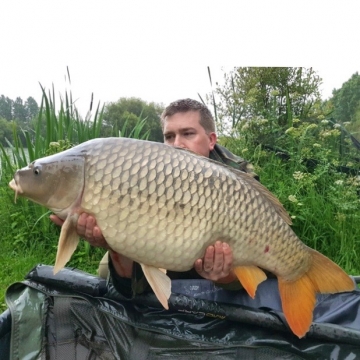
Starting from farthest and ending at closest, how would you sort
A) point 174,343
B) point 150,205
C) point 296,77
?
1. point 296,77
2. point 174,343
3. point 150,205

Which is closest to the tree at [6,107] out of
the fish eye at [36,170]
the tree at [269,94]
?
the tree at [269,94]

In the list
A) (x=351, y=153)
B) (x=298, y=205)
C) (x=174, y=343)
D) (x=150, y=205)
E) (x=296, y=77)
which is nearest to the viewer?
A: (x=150, y=205)

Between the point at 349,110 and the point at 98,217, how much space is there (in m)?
3.15

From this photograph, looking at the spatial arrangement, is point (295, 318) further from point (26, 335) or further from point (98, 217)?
point (26, 335)

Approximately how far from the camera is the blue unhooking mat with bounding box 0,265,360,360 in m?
1.11

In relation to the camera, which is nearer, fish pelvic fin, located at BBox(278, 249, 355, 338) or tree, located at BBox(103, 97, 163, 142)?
fish pelvic fin, located at BBox(278, 249, 355, 338)

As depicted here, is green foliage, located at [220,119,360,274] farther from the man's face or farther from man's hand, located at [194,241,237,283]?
man's hand, located at [194,241,237,283]

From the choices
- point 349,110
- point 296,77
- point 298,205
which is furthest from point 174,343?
point 349,110

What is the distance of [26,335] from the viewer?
3.87ft

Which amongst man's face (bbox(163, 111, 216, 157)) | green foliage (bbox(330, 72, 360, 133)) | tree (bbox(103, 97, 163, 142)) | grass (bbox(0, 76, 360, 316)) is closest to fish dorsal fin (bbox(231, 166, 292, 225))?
man's face (bbox(163, 111, 216, 157))

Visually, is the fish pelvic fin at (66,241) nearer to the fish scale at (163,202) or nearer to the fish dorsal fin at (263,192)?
the fish scale at (163,202)

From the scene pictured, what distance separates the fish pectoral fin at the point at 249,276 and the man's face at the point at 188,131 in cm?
63

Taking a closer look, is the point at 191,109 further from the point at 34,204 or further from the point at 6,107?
the point at 6,107

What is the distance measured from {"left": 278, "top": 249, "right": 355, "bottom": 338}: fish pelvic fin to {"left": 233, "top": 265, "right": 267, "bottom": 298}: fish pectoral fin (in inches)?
2.9
